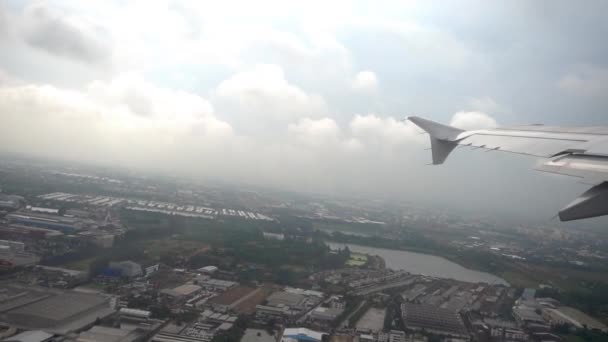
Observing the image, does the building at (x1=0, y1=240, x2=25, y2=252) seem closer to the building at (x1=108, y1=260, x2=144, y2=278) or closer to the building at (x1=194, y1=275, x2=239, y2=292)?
the building at (x1=108, y1=260, x2=144, y2=278)

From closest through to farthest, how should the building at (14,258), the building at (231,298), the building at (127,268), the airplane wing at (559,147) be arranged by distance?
the airplane wing at (559,147)
the building at (231,298)
the building at (14,258)
the building at (127,268)

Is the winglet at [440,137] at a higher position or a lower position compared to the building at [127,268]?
higher

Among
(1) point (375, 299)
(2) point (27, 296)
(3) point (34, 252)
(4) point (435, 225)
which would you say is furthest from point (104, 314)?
(4) point (435, 225)

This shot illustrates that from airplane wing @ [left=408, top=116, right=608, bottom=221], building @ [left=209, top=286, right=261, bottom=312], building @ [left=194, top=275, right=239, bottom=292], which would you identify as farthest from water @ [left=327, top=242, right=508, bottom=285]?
airplane wing @ [left=408, top=116, right=608, bottom=221]

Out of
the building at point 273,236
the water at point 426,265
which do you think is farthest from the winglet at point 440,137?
the building at point 273,236

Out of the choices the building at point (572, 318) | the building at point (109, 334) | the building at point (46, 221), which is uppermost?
the building at point (46, 221)

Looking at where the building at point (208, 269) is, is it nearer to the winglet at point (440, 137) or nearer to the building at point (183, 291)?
the building at point (183, 291)

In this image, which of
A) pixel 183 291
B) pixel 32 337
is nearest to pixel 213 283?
pixel 183 291

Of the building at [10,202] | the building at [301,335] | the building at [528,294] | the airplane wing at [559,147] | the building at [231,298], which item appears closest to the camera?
the airplane wing at [559,147]

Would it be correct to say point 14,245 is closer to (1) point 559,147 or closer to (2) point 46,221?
(2) point 46,221
